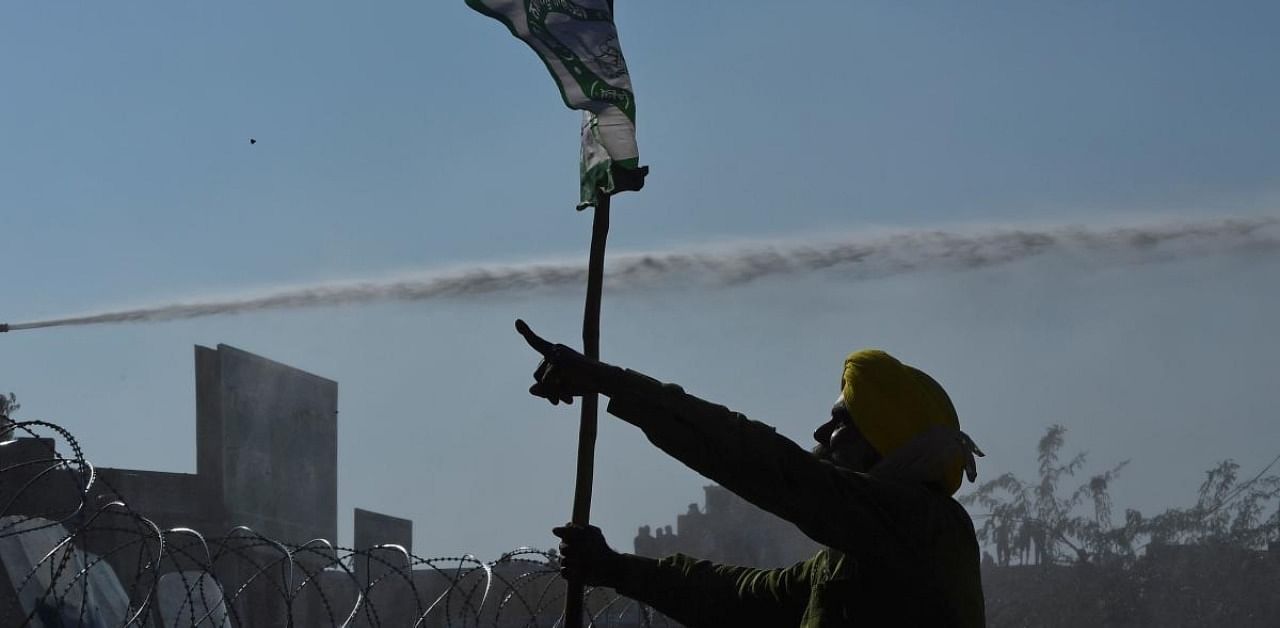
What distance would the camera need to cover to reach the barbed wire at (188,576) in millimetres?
10688

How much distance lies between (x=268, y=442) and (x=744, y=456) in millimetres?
28349

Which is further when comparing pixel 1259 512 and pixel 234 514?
pixel 1259 512

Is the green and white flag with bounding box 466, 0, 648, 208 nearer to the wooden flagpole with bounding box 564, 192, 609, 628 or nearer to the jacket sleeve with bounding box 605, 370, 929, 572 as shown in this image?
the wooden flagpole with bounding box 564, 192, 609, 628

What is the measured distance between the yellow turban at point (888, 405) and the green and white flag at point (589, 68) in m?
1.50

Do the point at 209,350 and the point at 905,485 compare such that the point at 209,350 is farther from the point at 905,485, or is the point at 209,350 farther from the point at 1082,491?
the point at 905,485

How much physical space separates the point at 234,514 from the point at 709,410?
28.1m

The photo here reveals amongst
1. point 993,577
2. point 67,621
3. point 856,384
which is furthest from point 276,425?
point 856,384

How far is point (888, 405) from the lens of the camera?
3713 mm

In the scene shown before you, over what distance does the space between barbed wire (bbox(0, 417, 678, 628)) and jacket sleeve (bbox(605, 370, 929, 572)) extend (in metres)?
2.22

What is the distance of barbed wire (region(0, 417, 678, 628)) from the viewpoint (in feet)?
35.1

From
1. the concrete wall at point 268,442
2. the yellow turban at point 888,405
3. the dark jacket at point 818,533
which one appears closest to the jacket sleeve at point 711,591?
the dark jacket at point 818,533

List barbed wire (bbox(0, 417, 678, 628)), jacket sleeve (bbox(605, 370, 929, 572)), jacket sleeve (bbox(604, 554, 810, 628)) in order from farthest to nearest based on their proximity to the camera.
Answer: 1. barbed wire (bbox(0, 417, 678, 628))
2. jacket sleeve (bbox(604, 554, 810, 628))
3. jacket sleeve (bbox(605, 370, 929, 572))

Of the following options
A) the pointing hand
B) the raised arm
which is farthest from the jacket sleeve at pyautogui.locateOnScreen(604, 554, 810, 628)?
the pointing hand

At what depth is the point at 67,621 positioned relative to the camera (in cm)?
1371
